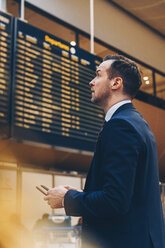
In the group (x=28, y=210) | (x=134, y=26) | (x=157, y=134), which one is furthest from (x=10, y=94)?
(x=134, y=26)

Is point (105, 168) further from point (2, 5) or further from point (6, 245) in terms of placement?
point (2, 5)

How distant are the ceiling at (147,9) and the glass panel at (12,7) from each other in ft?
4.34

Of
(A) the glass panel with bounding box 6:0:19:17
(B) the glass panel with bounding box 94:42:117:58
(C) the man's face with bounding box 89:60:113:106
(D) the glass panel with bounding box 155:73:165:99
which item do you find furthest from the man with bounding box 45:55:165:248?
(D) the glass panel with bounding box 155:73:165:99

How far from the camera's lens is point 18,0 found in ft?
9.99

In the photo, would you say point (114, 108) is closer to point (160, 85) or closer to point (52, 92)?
point (52, 92)

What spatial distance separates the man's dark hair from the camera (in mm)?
1306

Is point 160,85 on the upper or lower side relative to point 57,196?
upper

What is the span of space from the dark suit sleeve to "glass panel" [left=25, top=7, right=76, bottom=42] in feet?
7.47

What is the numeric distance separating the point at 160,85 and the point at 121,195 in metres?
3.58

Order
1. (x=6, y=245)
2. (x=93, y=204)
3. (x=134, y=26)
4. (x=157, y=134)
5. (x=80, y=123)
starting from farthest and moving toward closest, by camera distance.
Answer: (x=134, y=26) → (x=157, y=134) → (x=80, y=123) → (x=6, y=245) → (x=93, y=204)

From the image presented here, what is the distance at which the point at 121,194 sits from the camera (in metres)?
1.02

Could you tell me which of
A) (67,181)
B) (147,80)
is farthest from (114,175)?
(147,80)

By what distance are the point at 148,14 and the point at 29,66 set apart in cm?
208

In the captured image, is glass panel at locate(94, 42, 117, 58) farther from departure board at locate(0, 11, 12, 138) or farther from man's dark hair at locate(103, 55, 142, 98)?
man's dark hair at locate(103, 55, 142, 98)
